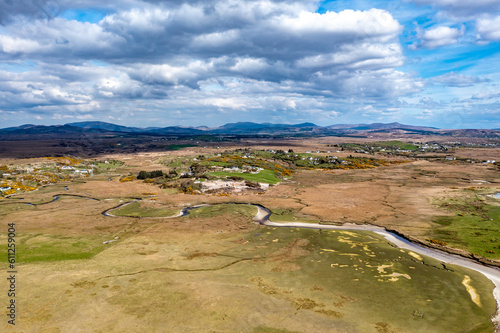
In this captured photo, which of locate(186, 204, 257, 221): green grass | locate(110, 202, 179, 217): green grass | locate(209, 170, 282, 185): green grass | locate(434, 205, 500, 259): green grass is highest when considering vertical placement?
locate(209, 170, 282, 185): green grass

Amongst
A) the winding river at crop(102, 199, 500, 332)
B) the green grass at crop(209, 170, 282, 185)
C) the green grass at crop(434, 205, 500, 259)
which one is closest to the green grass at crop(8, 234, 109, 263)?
the winding river at crop(102, 199, 500, 332)

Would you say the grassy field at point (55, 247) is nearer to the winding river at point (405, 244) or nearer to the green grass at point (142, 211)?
the green grass at point (142, 211)

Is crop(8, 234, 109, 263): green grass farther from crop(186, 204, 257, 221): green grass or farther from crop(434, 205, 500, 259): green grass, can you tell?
crop(434, 205, 500, 259): green grass

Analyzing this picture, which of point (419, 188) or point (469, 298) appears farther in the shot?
point (419, 188)

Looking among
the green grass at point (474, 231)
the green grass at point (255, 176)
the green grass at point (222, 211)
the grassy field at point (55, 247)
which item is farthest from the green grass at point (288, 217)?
the green grass at point (255, 176)

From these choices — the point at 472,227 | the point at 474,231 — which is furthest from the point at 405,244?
the point at 472,227

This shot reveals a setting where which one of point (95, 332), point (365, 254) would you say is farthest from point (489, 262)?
point (95, 332)

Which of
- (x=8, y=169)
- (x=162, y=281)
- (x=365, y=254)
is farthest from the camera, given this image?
(x=8, y=169)

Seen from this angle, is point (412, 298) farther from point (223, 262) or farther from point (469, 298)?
point (223, 262)
